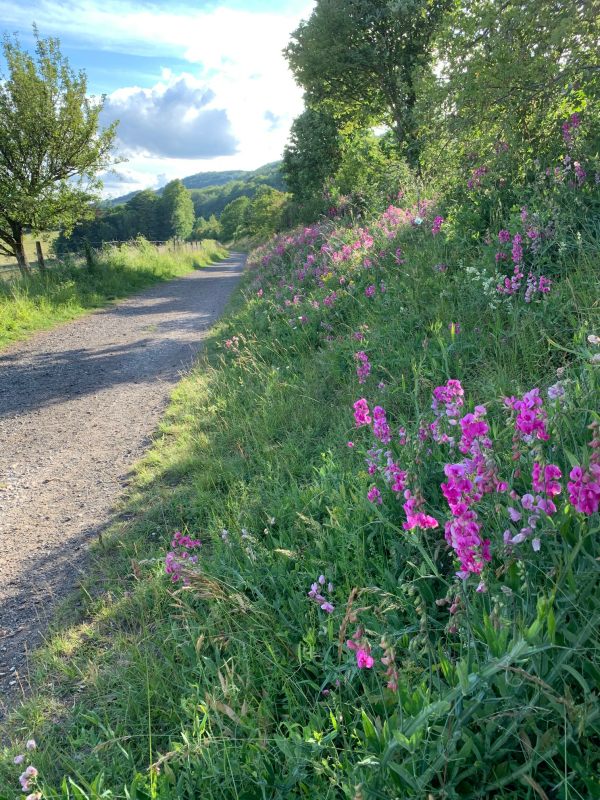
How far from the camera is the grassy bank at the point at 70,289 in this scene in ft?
35.6

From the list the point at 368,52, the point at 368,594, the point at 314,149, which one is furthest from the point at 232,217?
the point at 368,594

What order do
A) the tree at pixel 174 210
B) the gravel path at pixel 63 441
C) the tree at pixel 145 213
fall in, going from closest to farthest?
1. the gravel path at pixel 63 441
2. the tree at pixel 145 213
3. the tree at pixel 174 210

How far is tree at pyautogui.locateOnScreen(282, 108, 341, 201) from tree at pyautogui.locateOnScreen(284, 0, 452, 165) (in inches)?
90.4

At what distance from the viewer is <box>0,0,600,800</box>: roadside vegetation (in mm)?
1240

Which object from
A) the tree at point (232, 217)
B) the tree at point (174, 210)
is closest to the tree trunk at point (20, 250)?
the tree at point (232, 217)

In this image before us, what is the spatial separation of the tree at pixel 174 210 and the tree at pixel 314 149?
9328 centimetres

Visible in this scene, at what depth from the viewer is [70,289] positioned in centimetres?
1388

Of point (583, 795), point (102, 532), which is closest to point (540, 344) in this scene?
point (583, 795)

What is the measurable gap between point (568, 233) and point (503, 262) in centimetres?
52

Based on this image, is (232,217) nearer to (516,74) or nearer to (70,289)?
(70,289)

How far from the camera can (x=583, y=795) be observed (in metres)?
1.12

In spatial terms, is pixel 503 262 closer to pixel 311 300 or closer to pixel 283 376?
pixel 283 376

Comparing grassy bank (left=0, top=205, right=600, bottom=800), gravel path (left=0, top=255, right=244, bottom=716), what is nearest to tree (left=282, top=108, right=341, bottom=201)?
gravel path (left=0, top=255, right=244, bottom=716)

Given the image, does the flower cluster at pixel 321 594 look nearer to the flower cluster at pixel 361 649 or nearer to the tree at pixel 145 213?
the flower cluster at pixel 361 649
